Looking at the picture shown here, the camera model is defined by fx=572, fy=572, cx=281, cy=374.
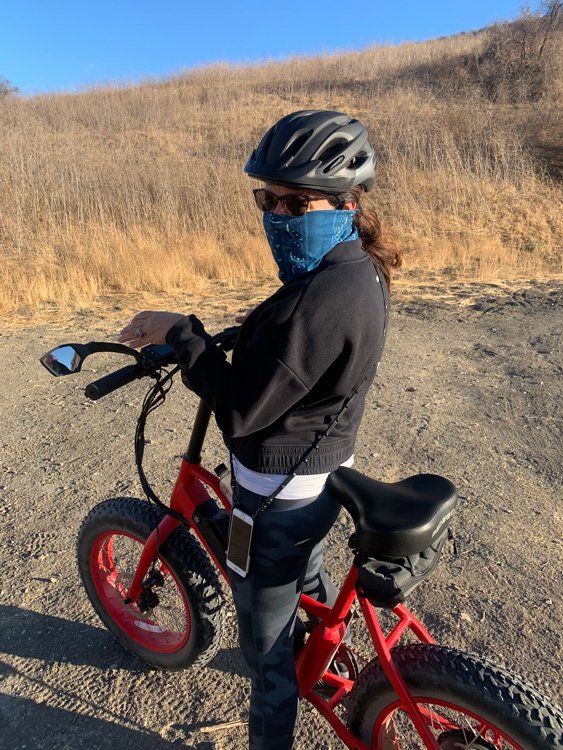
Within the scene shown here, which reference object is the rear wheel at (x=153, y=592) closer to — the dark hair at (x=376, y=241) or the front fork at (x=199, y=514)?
the front fork at (x=199, y=514)

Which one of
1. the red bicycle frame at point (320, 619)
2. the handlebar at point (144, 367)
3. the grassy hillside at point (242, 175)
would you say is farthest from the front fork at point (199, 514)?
the grassy hillside at point (242, 175)

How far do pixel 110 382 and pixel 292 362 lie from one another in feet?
1.94

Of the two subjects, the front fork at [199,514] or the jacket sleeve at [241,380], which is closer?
the jacket sleeve at [241,380]

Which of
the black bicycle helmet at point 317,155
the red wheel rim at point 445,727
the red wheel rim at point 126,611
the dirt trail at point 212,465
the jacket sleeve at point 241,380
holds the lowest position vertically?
the dirt trail at point 212,465

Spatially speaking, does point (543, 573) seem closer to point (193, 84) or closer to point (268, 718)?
point (268, 718)

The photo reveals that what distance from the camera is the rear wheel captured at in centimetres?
208

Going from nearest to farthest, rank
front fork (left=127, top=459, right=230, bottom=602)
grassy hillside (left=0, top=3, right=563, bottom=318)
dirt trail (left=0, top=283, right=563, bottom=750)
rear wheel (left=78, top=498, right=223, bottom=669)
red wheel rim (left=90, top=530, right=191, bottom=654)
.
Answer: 1. front fork (left=127, top=459, right=230, bottom=602)
2. rear wheel (left=78, top=498, right=223, bottom=669)
3. dirt trail (left=0, top=283, right=563, bottom=750)
4. red wheel rim (left=90, top=530, right=191, bottom=654)
5. grassy hillside (left=0, top=3, right=563, bottom=318)

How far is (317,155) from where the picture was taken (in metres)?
1.49

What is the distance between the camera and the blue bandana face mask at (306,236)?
1462mm

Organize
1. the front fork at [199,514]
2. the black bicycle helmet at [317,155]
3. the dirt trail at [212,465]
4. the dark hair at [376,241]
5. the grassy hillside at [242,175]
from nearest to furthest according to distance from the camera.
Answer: the black bicycle helmet at [317,155], the dark hair at [376,241], the front fork at [199,514], the dirt trail at [212,465], the grassy hillside at [242,175]

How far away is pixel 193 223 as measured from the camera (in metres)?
10.5

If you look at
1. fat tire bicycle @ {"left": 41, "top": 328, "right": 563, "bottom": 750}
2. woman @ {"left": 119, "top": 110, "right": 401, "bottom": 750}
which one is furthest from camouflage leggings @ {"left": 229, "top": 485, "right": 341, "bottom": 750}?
fat tire bicycle @ {"left": 41, "top": 328, "right": 563, "bottom": 750}

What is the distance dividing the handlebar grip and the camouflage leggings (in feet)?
1.50

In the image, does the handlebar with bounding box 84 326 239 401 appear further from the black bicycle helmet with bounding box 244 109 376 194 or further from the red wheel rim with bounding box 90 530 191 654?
the red wheel rim with bounding box 90 530 191 654
